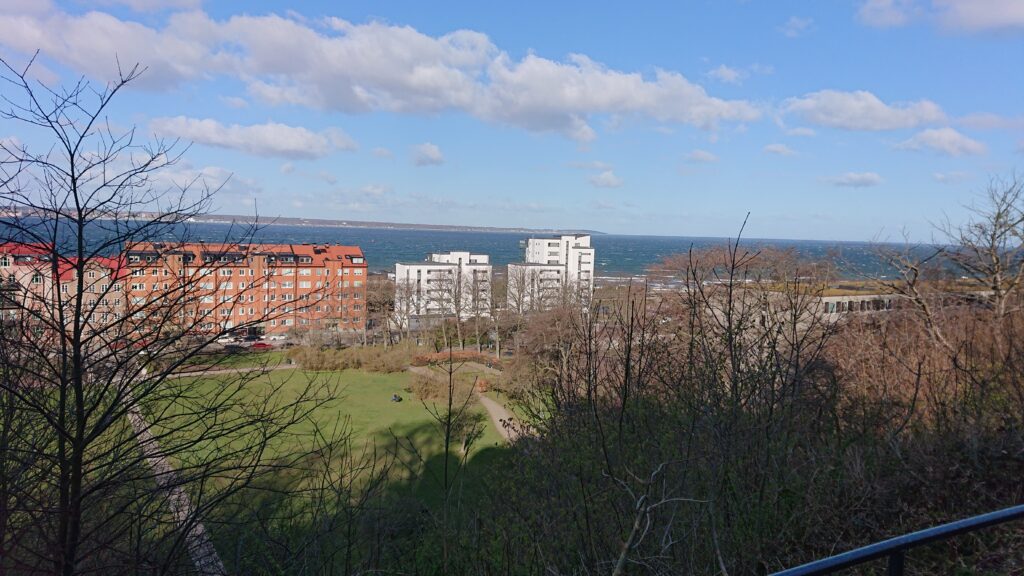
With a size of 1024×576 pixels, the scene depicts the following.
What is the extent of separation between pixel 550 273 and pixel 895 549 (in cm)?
5574

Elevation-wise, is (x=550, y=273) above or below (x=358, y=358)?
above

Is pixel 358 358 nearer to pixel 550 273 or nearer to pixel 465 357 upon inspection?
pixel 465 357

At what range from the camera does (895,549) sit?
6.26 ft

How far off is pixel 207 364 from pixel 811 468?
544cm

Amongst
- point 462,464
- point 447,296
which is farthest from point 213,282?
point 447,296

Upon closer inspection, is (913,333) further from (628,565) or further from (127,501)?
(127,501)

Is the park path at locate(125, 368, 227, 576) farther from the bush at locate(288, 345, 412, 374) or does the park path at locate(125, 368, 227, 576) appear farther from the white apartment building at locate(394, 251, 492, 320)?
the white apartment building at locate(394, 251, 492, 320)

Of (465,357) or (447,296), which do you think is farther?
(447,296)

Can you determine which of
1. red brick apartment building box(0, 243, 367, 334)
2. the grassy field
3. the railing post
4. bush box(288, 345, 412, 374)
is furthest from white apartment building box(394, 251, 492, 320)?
the railing post

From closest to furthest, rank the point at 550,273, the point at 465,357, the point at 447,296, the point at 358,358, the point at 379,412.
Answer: the point at 379,412
the point at 465,357
the point at 358,358
the point at 447,296
the point at 550,273

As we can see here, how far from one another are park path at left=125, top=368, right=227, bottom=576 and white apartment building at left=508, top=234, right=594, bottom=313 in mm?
25377

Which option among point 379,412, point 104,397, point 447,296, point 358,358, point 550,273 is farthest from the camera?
point 550,273

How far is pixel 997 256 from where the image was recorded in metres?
13.6

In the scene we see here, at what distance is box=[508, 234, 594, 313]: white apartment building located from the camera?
119 ft
